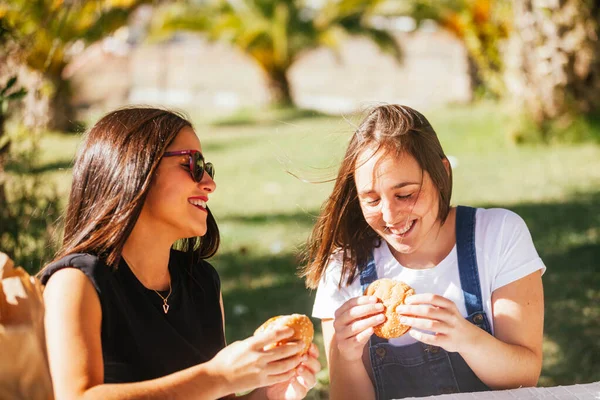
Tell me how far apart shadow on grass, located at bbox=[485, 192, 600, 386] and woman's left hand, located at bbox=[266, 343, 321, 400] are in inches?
79.3

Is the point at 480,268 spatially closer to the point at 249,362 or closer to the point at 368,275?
the point at 368,275

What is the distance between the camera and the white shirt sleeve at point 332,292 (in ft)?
7.80

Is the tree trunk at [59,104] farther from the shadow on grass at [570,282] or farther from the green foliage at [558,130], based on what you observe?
the shadow on grass at [570,282]

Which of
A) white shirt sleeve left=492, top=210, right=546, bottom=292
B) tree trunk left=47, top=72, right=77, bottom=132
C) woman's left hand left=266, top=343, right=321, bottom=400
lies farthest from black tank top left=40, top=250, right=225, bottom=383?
tree trunk left=47, top=72, right=77, bottom=132

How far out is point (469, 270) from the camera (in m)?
2.30

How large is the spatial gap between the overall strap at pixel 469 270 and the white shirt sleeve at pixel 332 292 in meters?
0.32

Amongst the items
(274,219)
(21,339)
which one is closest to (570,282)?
(274,219)

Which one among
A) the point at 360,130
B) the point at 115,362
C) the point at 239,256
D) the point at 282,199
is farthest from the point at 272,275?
the point at 115,362

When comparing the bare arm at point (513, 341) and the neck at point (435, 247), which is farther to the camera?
the neck at point (435, 247)

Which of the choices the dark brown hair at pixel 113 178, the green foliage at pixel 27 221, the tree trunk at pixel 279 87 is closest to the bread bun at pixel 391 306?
the dark brown hair at pixel 113 178

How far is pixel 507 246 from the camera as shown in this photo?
2271mm

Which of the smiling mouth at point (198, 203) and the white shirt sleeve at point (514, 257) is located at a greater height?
the smiling mouth at point (198, 203)

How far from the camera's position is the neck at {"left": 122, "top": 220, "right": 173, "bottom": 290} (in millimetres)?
2098

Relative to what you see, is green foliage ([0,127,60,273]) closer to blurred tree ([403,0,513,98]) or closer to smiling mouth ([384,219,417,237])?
smiling mouth ([384,219,417,237])
